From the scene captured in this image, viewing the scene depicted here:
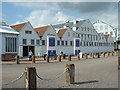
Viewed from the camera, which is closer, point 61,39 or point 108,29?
point 61,39

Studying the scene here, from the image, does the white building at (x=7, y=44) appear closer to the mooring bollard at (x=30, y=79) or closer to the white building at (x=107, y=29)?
the mooring bollard at (x=30, y=79)

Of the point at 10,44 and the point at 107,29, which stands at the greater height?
the point at 107,29

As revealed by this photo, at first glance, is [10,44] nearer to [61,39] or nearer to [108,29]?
[61,39]

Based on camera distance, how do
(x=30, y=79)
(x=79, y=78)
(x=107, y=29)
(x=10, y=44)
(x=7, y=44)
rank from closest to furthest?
(x=30, y=79)
(x=79, y=78)
(x=7, y=44)
(x=10, y=44)
(x=107, y=29)

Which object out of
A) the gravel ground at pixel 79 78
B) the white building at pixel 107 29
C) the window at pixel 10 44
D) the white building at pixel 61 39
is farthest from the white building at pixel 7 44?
the white building at pixel 107 29

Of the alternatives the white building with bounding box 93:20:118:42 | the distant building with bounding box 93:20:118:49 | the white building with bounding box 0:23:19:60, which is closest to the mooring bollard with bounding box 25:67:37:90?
the white building with bounding box 0:23:19:60

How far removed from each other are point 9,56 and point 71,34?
25.0 m

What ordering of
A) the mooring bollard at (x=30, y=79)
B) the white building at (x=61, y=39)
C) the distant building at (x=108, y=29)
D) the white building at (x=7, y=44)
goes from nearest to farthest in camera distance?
the mooring bollard at (x=30, y=79)
the white building at (x=7, y=44)
the white building at (x=61, y=39)
the distant building at (x=108, y=29)

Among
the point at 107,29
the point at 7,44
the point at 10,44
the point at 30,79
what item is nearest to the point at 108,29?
the point at 107,29

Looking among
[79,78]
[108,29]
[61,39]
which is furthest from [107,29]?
[79,78]

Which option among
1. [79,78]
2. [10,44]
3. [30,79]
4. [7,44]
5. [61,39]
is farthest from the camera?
[61,39]

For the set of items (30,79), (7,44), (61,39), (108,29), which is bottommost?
(30,79)

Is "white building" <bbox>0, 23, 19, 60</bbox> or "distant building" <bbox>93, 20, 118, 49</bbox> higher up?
"distant building" <bbox>93, 20, 118, 49</bbox>

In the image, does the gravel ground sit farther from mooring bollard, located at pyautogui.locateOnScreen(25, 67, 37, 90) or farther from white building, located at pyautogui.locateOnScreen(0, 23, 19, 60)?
white building, located at pyautogui.locateOnScreen(0, 23, 19, 60)
